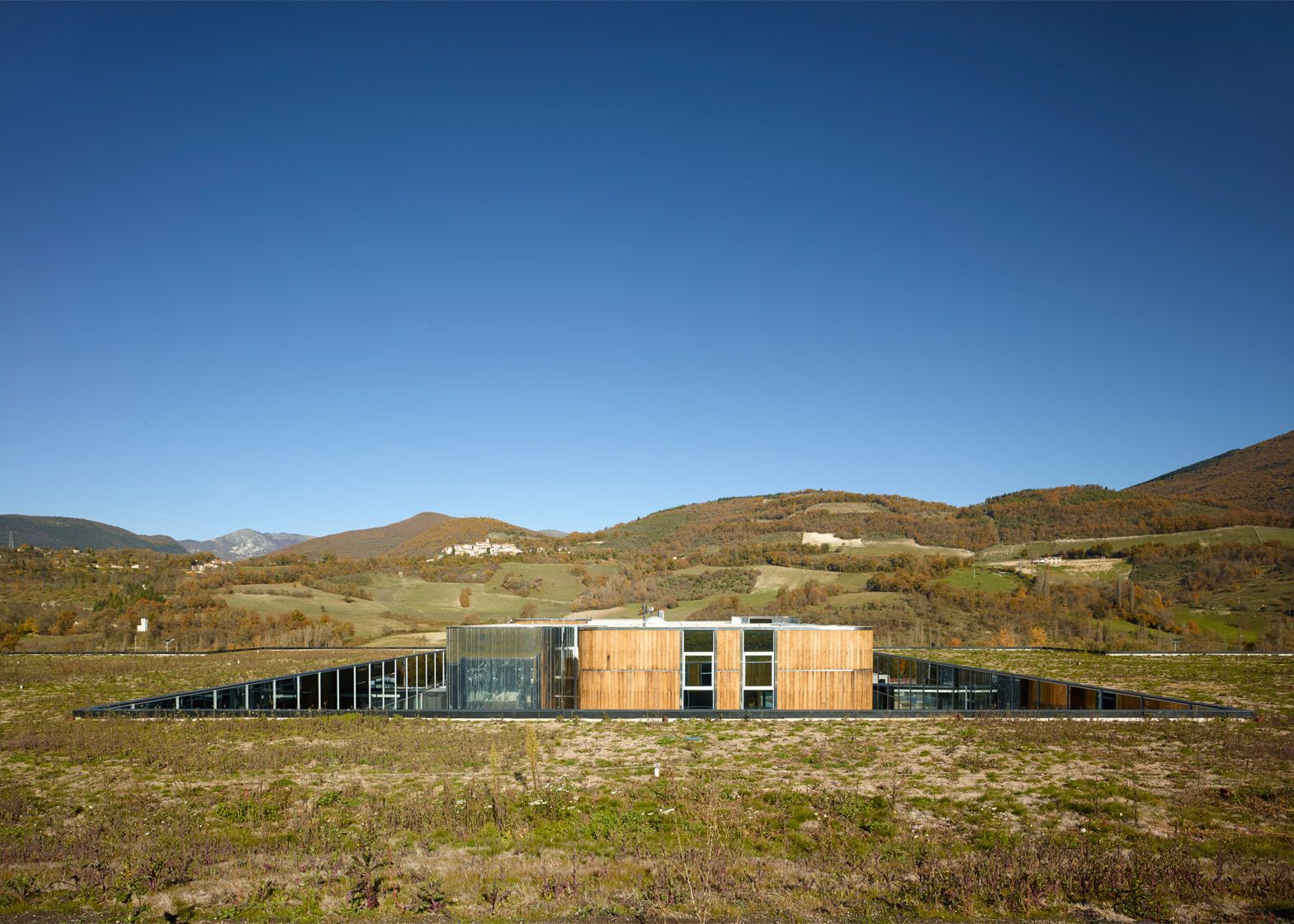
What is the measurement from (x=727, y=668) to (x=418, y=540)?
15523 centimetres

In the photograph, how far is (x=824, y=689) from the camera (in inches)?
1246

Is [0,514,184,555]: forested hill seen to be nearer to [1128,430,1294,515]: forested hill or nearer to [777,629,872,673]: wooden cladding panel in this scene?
[777,629,872,673]: wooden cladding panel

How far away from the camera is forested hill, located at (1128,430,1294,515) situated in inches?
4451

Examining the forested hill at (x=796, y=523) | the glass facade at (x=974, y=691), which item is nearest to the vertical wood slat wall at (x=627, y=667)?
the glass facade at (x=974, y=691)

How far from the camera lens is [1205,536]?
100438mm

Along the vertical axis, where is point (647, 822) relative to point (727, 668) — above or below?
above

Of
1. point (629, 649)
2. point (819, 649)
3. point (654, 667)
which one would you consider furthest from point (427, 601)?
point (819, 649)

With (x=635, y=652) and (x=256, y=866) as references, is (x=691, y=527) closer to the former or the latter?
(x=635, y=652)

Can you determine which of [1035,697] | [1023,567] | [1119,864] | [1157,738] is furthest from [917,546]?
[1119,864]

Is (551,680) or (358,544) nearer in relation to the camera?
(551,680)

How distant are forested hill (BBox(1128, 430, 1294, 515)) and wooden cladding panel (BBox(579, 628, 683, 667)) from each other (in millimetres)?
109027

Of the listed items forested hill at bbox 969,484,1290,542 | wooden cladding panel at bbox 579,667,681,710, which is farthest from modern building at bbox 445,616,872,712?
forested hill at bbox 969,484,1290,542

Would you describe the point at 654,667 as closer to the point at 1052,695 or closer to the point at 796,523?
the point at 1052,695

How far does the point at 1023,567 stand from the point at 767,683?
83733 millimetres
